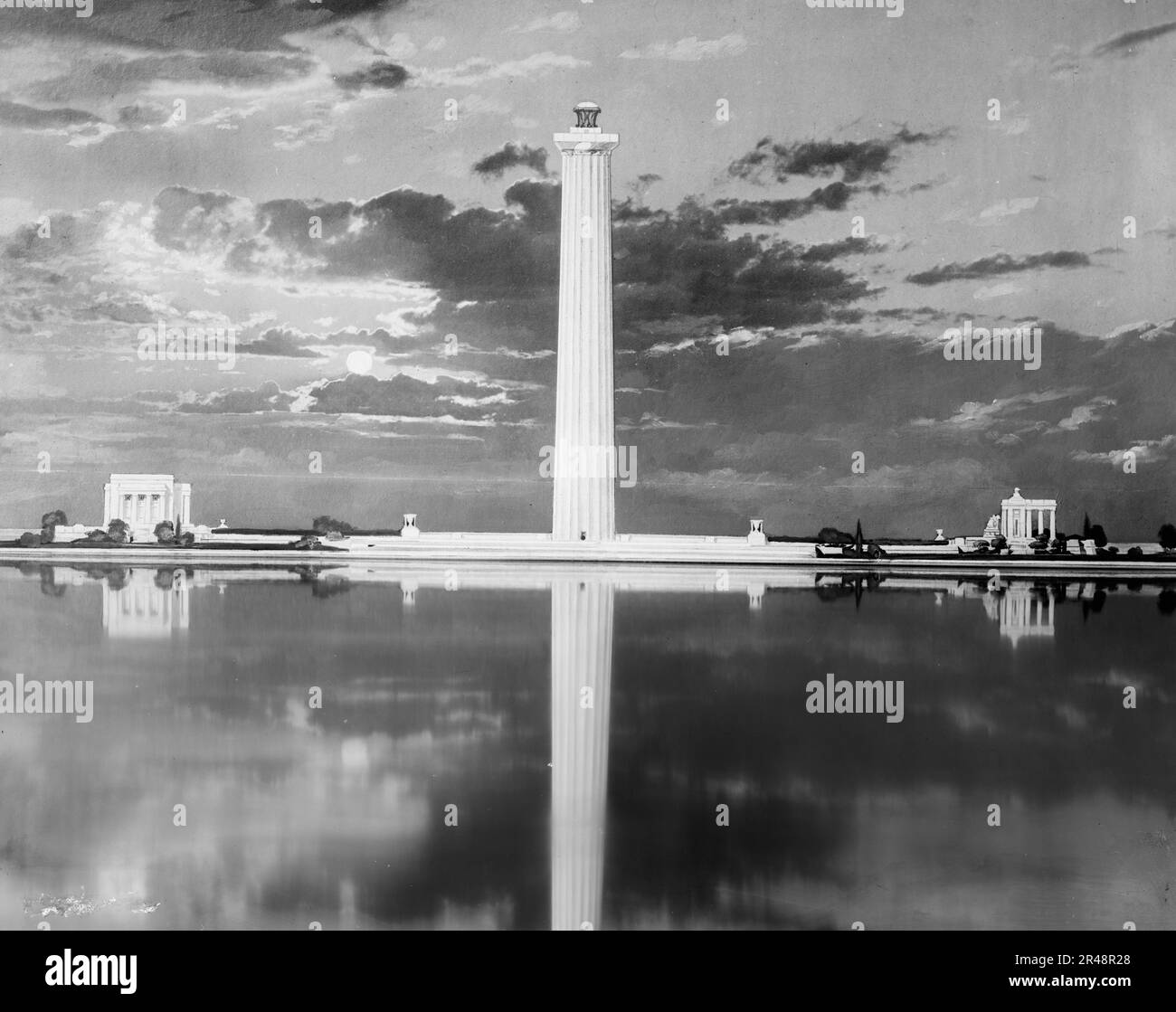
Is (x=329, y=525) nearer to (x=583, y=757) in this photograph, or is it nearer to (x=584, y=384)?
(x=584, y=384)

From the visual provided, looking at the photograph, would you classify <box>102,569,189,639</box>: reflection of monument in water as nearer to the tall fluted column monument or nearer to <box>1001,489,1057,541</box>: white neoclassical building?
the tall fluted column monument

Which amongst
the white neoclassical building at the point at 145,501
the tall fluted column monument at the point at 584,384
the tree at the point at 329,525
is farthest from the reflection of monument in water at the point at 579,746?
the white neoclassical building at the point at 145,501

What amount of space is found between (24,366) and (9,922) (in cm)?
526

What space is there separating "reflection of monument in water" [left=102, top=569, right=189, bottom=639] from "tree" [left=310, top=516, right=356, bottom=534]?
1.39 m

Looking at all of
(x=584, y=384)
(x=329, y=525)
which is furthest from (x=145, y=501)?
(x=584, y=384)

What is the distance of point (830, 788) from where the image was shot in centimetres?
799

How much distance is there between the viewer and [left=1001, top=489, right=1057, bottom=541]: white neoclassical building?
10.3 meters

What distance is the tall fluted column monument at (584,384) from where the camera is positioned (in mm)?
10734

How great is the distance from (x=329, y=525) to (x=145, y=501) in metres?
1.78

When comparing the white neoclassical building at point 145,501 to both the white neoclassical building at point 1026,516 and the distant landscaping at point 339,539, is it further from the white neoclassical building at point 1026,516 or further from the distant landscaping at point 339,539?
the white neoclassical building at point 1026,516

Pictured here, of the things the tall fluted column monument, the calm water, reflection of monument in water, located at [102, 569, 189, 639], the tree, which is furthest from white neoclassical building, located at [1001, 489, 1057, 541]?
reflection of monument in water, located at [102, 569, 189, 639]

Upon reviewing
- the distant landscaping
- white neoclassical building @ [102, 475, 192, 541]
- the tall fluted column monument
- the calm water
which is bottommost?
the calm water

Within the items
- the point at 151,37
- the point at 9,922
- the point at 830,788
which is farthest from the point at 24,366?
the point at 830,788

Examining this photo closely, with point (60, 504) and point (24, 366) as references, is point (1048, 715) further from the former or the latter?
point (24, 366)
